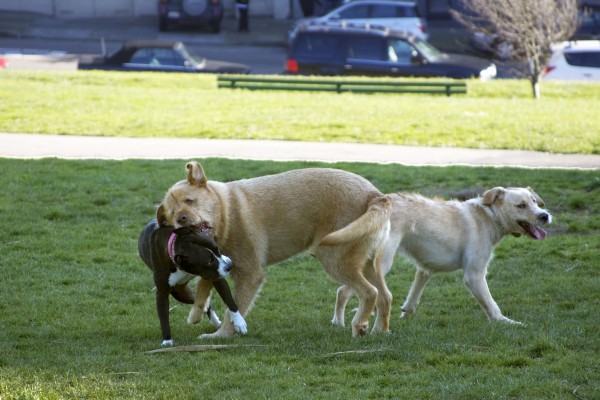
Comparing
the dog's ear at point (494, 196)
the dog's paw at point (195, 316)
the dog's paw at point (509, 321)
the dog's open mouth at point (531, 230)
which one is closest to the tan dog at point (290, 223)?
the dog's paw at point (195, 316)

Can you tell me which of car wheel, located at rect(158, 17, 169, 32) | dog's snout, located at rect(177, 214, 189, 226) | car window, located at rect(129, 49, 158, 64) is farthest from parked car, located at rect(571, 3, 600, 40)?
dog's snout, located at rect(177, 214, 189, 226)

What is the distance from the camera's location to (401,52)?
93.6 ft

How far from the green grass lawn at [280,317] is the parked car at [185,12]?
2699 cm

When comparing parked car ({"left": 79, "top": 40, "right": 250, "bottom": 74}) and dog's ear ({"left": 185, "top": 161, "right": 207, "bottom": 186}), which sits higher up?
dog's ear ({"left": 185, "top": 161, "right": 207, "bottom": 186})

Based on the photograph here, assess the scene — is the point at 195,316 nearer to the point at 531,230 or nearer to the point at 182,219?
the point at 182,219

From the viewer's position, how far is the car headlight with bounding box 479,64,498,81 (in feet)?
92.9

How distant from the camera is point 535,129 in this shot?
1814 centimetres

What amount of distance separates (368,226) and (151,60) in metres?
22.6

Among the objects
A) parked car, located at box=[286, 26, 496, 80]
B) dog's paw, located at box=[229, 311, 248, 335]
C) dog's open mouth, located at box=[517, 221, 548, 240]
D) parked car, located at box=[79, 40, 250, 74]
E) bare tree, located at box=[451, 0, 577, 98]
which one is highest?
dog's open mouth, located at box=[517, 221, 548, 240]

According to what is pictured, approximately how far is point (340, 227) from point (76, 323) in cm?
226

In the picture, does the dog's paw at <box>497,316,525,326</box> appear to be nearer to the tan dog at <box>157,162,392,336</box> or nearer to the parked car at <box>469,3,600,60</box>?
the tan dog at <box>157,162,392,336</box>

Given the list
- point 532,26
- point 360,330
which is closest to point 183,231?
point 360,330

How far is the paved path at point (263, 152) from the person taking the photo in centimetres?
1550

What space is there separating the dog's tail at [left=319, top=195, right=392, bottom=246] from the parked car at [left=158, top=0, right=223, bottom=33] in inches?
1316
